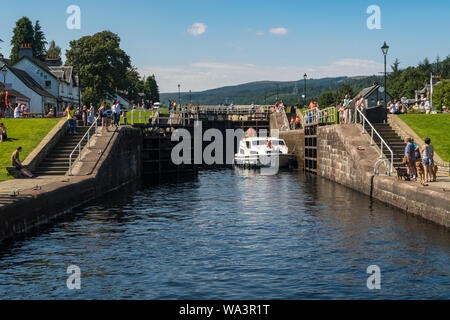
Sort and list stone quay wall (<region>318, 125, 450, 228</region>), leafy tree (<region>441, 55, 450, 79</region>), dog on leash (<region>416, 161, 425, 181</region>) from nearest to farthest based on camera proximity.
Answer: stone quay wall (<region>318, 125, 450, 228</region>), dog on leash (<region>416, 161, 425, 181</region>), leafy tree (<region>441, 55, 450, 79</region>)

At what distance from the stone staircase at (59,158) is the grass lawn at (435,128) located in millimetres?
18450

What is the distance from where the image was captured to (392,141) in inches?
1133

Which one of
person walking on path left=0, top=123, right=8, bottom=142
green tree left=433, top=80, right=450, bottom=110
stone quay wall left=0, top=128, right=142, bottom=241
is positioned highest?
green tree left=433, top=80, right=450, bottom=110

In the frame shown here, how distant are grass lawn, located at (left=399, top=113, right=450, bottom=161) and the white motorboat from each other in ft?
39.5

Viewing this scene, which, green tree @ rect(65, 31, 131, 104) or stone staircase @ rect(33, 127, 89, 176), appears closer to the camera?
stone staircase @ rect(33, 127, 89, 176)

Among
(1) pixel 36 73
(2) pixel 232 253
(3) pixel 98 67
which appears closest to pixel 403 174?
(2) pixel 232 253

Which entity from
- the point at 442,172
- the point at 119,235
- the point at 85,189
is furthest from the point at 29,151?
the point at 442,172

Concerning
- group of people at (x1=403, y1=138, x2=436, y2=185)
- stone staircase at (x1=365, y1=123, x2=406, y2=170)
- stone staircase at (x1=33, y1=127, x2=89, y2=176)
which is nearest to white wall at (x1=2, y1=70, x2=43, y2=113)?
stone staircase at (x1=33, y1=127, x2=89, y2=176)

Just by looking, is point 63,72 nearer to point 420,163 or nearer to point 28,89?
point 28,89

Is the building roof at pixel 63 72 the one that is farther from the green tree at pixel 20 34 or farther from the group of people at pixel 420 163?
the group of people at pixel 420 163

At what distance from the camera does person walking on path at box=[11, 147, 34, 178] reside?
2400 centimetres

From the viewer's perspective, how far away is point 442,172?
2330 cm

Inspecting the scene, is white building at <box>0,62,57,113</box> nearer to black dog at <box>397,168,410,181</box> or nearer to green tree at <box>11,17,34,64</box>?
green tree at <box>11,17,34,64</box>

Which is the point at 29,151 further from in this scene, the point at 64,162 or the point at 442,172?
the point at 442,172
